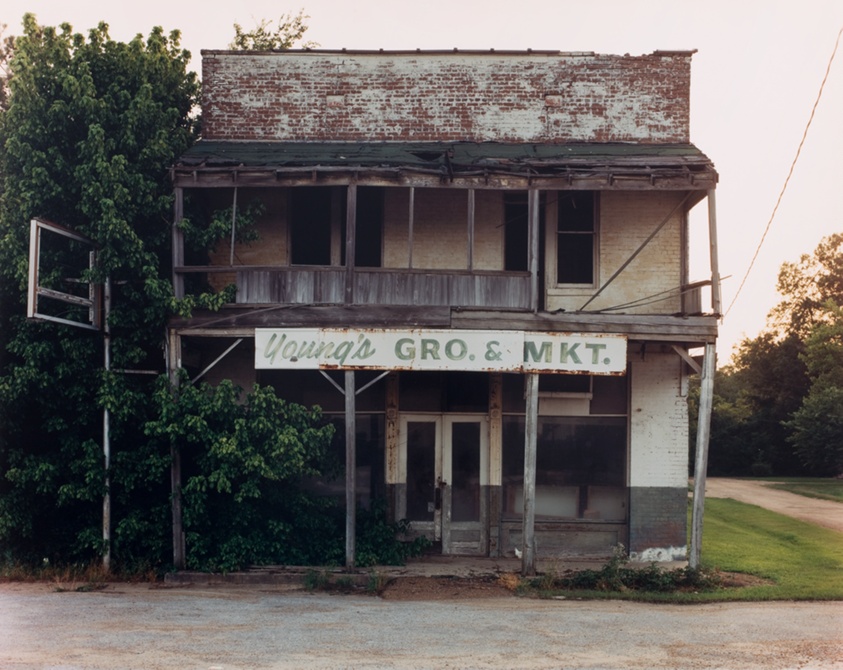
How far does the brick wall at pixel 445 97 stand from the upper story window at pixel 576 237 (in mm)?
1320

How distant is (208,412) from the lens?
14344 millimetres

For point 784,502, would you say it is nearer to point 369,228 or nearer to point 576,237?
point 576,237

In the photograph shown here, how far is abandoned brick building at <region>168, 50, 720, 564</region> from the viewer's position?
14.9 meters

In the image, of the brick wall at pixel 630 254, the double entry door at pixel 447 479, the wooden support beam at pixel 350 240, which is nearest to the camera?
the wooden support beam at pixel 350 240

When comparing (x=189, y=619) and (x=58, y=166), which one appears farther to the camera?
(x=58, y=166)

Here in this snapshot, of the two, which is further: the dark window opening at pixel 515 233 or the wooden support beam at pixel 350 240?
the dark window opening at pixel 515 233

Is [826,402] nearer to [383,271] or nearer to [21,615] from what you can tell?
[383,271]

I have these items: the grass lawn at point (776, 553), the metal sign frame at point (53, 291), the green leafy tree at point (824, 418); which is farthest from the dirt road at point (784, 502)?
the metal sign frame at point (53, 291)

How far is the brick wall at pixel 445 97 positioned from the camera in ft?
57.6

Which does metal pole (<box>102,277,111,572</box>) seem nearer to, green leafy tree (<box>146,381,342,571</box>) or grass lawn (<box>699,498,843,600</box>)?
green leafy tree (<box>146,381,342,571</box>)

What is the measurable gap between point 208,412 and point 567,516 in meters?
6.46

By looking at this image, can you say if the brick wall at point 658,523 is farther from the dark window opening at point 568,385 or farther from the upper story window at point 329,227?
the upper story window at point 329,227

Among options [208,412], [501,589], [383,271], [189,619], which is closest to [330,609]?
[189,619]

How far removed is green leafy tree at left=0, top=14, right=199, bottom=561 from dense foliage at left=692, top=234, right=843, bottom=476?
118ft
